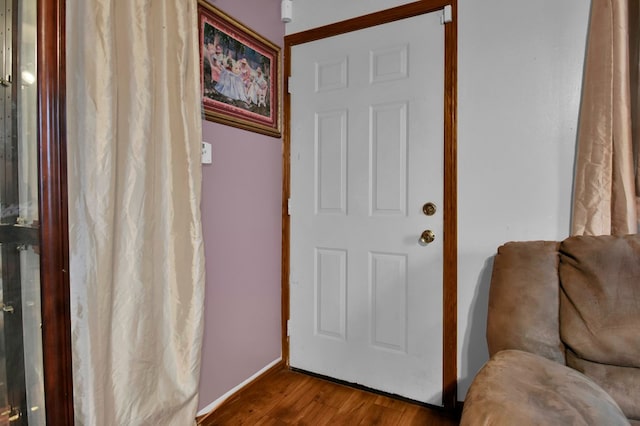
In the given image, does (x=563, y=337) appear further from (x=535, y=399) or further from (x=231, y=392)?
(x=231, y=392)

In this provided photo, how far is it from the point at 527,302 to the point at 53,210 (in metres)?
→ 1.62

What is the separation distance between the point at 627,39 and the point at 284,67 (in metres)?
1.64

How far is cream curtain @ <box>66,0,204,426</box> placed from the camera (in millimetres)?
1108

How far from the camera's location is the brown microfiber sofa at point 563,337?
81 cm

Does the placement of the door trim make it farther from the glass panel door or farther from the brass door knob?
the glass panel door

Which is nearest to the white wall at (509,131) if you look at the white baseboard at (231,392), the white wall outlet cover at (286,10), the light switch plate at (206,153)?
the white wall outlet cover at (286,10)

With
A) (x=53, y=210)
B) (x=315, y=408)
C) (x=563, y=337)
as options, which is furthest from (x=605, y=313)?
(x=53, y=210)

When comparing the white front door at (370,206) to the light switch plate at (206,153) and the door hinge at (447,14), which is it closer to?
the door hinge at (447,14)

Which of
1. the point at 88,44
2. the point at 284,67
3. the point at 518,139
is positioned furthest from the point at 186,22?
the point at 518,139

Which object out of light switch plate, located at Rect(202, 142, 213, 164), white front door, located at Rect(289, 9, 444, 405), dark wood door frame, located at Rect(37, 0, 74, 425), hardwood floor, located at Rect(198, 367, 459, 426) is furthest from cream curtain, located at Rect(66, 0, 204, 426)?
white front door, located at Rect(289, 9, 444, 405)

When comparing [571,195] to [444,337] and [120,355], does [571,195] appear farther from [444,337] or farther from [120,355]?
[120,355]

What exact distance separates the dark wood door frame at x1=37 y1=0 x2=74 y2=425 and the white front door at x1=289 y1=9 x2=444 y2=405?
48.4 inches

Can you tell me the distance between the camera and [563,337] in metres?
1.13

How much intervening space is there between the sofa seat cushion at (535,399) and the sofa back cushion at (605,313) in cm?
20
